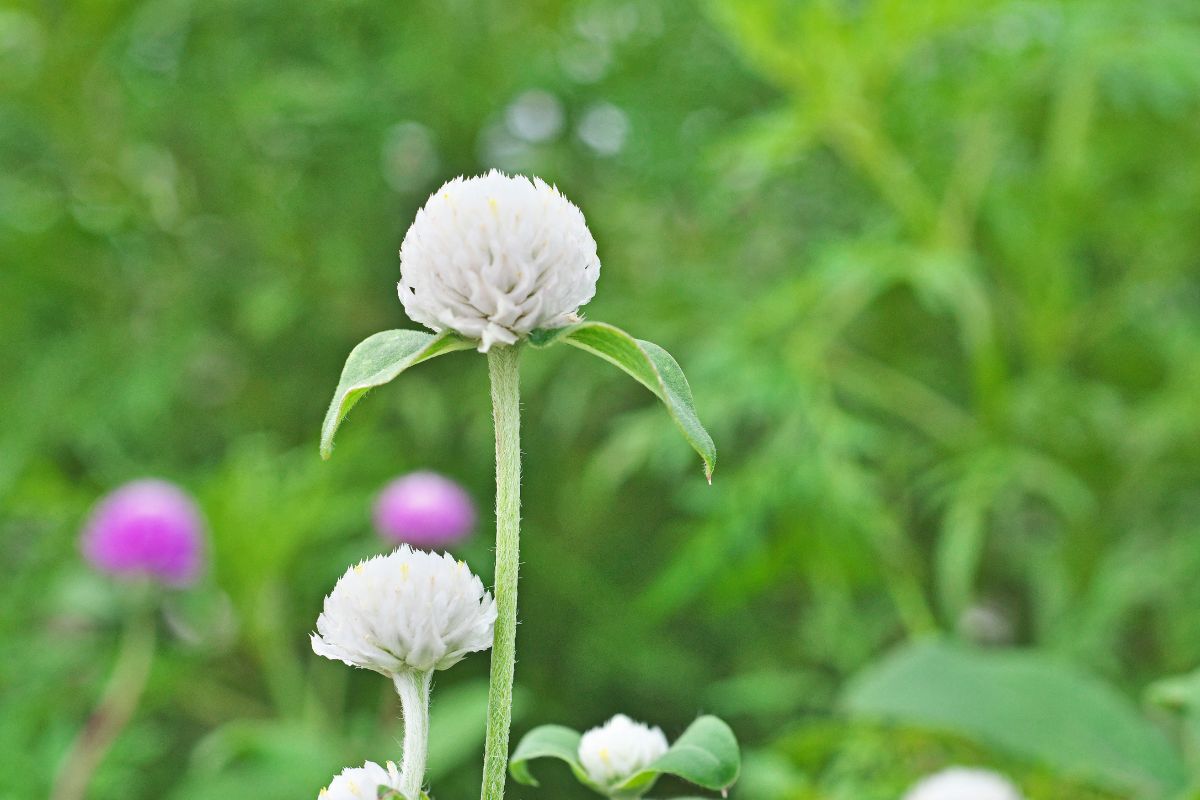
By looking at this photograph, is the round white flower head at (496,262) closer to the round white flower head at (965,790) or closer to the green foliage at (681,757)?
the green foliage at (681,757)

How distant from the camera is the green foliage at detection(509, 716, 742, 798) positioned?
28 cm

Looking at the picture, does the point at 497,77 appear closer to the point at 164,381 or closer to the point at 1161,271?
the point at 164,381

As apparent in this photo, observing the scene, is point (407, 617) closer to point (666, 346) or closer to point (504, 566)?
point (504, 566)

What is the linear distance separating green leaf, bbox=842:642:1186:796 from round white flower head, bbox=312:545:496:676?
0.47 meters

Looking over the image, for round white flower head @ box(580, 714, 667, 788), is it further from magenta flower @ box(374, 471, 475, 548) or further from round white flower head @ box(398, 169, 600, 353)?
magenta flower @ box(374, 471, 475, 548)

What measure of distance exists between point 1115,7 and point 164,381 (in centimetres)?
97

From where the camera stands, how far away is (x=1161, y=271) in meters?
1.04

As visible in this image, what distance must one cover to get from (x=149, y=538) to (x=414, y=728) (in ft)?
2.40

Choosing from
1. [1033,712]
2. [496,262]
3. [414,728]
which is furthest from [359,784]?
[1033,712]

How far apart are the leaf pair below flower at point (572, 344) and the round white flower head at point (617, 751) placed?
0.10m

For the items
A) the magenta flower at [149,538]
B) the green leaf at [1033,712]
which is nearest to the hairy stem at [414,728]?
the green leaf at [1033,712]

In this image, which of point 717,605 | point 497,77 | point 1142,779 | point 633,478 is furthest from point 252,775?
point 497,77

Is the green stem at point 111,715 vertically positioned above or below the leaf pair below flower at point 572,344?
above

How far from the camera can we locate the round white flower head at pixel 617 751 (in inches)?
12.6
